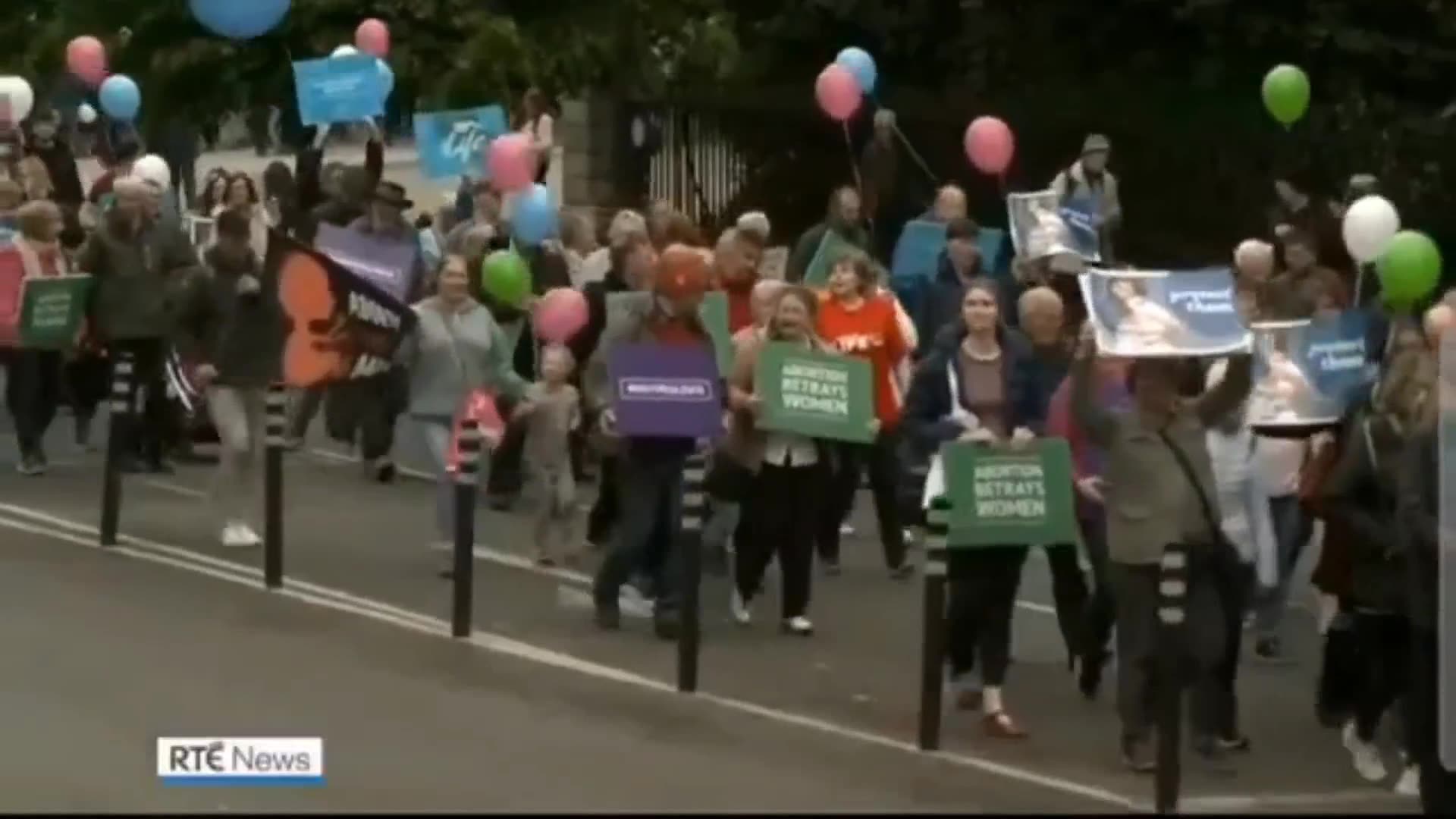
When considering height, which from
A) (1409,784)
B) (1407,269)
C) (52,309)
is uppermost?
(1407,269)

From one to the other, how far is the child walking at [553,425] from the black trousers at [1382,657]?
5.86 m

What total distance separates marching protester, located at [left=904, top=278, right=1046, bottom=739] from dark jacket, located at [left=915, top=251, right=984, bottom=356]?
16.2ft

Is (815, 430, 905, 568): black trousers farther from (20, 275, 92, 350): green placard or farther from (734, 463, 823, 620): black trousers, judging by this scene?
(20, 275, 92, 350): green placard

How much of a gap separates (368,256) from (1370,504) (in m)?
7.74

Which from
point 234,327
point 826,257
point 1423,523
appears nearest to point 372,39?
point 826,257

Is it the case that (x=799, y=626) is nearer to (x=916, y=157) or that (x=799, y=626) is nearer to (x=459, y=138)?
(x=459, y=138)

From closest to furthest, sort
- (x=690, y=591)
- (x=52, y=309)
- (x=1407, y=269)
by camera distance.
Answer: (x=690, y=591)
(x=1407, y=269)
(x=52, y=309)

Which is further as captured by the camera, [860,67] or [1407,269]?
[860,67]

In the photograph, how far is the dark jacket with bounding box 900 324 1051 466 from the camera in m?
15.1

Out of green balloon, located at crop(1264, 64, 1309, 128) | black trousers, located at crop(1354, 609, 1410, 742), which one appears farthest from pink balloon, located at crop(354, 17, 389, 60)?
black trousers, located at crop(1354, 609, 1410, 742)

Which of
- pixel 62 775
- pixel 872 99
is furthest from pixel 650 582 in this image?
pixel 872 99

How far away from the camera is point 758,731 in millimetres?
14000

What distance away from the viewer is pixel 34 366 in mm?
21609

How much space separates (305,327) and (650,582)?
261 cm
